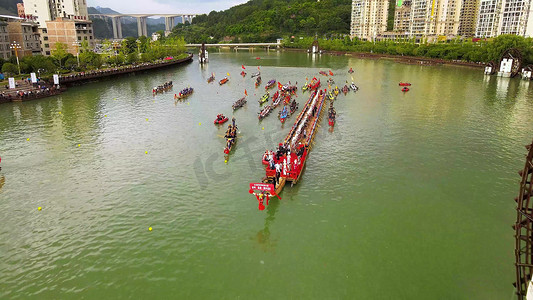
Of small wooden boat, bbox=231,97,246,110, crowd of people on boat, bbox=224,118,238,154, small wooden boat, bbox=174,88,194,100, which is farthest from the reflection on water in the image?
small wooden boat, bbox=174,88,194,100

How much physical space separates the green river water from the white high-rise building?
252ft

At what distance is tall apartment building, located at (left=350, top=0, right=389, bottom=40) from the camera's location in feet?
509

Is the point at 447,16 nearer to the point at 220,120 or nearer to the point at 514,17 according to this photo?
the point at 514,17

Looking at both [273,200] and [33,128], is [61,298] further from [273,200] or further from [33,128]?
[33,128]

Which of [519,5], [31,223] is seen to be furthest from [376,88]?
[519,5]

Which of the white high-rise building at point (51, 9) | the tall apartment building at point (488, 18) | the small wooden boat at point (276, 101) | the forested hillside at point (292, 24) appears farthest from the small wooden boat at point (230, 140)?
the forested hillside at point (292, 24)

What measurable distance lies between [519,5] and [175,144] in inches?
4627

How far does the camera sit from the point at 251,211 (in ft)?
66.9

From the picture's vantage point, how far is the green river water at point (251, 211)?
15.2 metres

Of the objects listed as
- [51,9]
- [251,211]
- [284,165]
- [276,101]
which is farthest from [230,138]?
[51,9]

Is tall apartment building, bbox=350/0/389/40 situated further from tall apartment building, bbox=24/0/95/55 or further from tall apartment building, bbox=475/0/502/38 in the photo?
tall apartment building, bbox=24/0/95/55

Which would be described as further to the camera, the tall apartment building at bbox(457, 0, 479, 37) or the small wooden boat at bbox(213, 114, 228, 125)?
the tall apartment building at bbox(457, 0, 479, 37)

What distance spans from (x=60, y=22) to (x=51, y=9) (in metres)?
21.3

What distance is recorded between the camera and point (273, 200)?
70.7 feet
